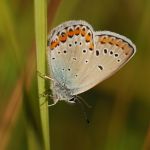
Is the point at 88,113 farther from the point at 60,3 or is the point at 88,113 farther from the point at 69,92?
the point at 60,3

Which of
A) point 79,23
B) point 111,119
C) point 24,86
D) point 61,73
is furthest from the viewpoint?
point 111,119

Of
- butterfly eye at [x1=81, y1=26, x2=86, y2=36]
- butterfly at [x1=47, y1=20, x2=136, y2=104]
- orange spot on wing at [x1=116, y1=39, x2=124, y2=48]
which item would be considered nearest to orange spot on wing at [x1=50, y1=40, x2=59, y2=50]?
butterfly at [x1=47, y1=20, x2=136, y2=104]

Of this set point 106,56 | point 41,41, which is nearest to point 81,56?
point 106,56

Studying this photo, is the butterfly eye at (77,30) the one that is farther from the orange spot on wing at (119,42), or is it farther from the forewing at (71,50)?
the orange spot on wing at (119,42)

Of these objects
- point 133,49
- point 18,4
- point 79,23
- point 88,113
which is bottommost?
point 88,113

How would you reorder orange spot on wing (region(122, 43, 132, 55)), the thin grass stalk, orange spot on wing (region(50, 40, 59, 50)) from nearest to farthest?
the thin grass stalk → orange spot on wing (region(122, 43, 132, 55)) → orange spot on wing (region(50, 40, 59, 50))

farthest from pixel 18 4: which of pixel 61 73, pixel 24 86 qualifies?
pixel 24 86

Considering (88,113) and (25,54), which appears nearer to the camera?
(25,54)

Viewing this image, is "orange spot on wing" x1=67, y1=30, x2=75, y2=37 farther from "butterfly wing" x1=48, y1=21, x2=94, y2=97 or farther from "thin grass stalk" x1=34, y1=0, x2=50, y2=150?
"thin grass stalk" x1=34, y1=0, x2=50, y2=150

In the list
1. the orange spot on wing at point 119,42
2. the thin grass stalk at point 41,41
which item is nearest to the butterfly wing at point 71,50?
the orange spot on wing at point 119,42
